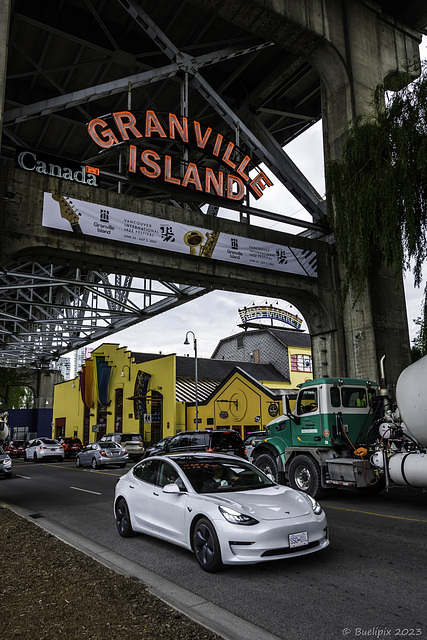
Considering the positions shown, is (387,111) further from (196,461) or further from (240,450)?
(240,450)

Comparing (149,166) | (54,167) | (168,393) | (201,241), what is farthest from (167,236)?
(168,393)

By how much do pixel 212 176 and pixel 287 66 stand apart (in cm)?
872

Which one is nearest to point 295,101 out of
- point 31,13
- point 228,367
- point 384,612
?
point 31,13

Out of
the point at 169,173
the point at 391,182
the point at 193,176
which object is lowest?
the point at 391,182

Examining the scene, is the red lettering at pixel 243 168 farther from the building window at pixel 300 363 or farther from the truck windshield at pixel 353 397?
the building window at pixel 300 363

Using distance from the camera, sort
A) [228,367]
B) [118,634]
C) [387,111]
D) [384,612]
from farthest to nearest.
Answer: [228,367], [387,111], [384,612], [118,634]

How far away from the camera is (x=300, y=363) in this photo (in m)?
43.7

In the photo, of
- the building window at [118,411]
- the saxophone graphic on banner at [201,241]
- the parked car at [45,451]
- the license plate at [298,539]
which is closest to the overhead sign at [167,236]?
the saxophone graphic on banner at [201,241]

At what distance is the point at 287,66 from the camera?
25.6 metres

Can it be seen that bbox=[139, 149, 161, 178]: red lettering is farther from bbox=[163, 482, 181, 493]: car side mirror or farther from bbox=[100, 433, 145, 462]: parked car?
bbox=[100, 433, 145, 462]: parked car

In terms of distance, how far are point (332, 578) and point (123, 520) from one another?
387cm

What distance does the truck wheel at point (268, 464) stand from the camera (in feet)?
45.0

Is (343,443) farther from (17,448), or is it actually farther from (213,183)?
(17,448)

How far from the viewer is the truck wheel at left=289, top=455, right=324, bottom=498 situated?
1222cm
